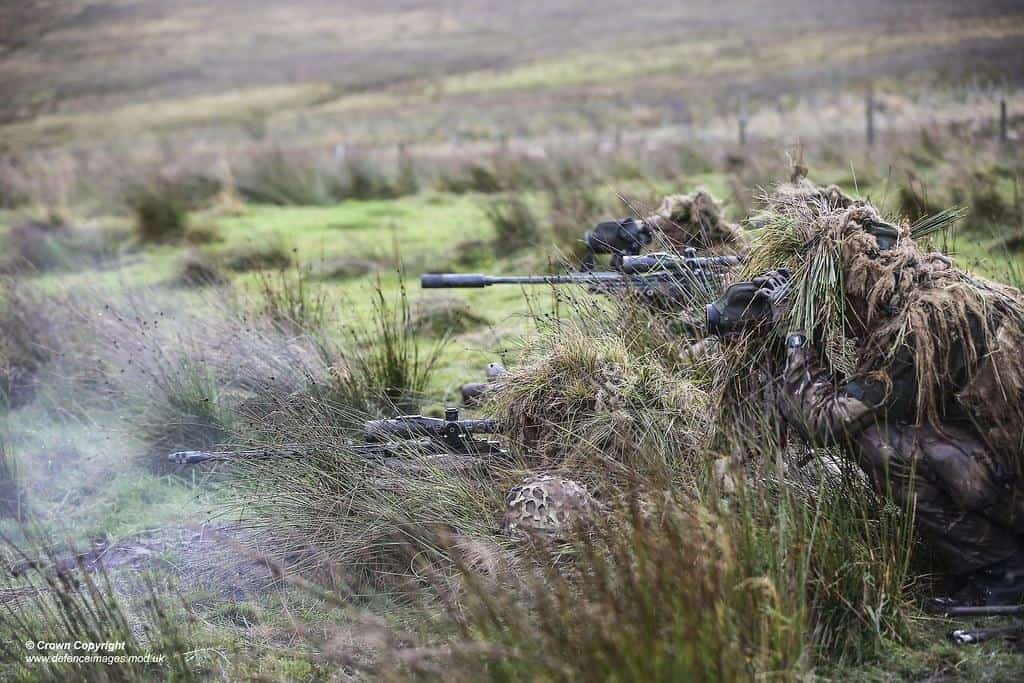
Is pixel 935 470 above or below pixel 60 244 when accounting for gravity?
above

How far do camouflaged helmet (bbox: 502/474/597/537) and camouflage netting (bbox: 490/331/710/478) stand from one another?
8.1 inches

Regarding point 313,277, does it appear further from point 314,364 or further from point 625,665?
point 625,665

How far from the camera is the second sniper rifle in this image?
5699mm

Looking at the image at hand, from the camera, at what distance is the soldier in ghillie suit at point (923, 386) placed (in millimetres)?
3820

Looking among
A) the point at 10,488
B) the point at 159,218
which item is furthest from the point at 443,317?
the point at 159,218

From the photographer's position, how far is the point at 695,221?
6570 mm

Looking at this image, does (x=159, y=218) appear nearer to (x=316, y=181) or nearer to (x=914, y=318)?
(x=316, y=181)

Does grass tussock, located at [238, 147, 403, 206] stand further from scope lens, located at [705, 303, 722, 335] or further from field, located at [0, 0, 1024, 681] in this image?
scope lens, located at [705, 303, 722, 335]

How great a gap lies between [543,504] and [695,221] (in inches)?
109

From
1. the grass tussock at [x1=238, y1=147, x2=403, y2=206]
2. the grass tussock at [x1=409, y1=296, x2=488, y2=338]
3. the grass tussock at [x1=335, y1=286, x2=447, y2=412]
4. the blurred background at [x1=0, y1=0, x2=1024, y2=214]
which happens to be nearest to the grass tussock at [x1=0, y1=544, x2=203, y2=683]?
the grass tussock at [x1=335, y1=286, x2=447, y2=412]

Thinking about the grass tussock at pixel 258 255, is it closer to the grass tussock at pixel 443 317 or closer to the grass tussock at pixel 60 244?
the grass tussock at pixel 60 244

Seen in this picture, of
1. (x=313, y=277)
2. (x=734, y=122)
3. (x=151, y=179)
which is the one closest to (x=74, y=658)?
(x=313, y=277)

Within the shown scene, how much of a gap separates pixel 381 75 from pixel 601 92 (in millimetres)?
25616

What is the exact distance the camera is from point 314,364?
6566mm
